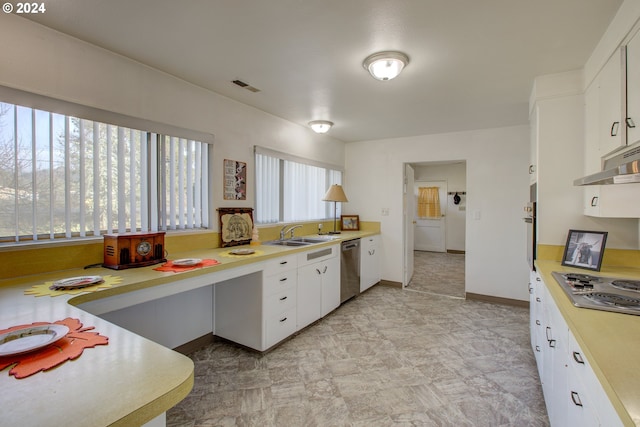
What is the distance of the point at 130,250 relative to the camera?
1886mm

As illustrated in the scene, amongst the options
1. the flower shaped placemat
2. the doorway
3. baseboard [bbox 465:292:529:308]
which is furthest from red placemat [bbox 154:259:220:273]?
the doorway

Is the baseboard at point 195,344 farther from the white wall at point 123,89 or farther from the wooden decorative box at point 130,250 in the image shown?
the white wall at point 123,89

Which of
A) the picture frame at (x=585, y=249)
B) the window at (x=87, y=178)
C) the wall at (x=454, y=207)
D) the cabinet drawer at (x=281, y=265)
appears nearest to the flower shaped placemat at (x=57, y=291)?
the window at (x=87, y=178)

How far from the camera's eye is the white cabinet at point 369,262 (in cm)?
406

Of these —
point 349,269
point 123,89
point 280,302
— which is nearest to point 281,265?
point 280,302

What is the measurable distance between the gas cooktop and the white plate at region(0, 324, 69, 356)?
6.43ft

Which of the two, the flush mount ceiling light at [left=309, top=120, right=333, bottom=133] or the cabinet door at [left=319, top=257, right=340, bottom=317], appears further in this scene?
the flush mount ceiling light at [left=309, top=120, right=333, bottom=133]

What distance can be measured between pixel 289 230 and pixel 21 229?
7.41 feet

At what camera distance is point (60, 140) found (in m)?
1.79

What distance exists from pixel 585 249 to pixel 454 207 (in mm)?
5748

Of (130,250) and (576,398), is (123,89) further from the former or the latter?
(576,398)

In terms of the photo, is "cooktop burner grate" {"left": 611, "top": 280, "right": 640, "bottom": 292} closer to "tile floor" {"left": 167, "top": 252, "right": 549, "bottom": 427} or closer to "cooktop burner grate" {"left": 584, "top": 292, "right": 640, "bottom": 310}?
"cooktop burner grate" {"left": 584, "top": 292, "right": 640, "bottom": 310}

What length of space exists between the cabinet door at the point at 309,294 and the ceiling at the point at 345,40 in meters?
1.72

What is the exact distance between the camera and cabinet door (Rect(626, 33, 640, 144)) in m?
1.38
